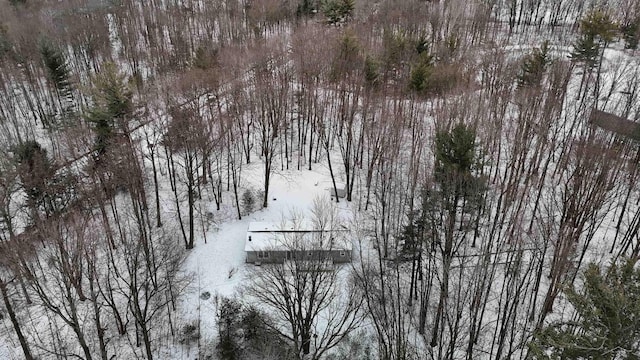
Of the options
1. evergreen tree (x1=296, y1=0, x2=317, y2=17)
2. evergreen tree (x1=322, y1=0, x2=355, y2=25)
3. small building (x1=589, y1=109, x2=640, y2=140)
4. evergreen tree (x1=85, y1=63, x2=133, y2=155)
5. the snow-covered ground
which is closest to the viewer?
the snow-covered ground

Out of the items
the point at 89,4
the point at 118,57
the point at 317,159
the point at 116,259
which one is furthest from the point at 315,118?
the point at 89,4

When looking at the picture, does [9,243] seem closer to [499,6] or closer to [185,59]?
[185,59]

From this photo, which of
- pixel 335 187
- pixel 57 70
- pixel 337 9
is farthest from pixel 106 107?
pixel 337 9

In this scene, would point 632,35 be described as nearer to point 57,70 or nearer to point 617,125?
point 617,125

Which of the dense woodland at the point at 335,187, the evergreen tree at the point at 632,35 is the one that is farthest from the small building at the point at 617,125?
the evergreen tree at the point at 632,35

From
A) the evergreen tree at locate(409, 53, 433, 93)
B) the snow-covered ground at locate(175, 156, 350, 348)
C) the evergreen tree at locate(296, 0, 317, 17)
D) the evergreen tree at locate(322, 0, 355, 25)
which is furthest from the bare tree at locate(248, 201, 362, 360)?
the evergreen tree at locate(296, 0, 317, 17)

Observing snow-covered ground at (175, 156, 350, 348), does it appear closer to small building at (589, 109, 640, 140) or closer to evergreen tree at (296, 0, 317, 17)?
small building at (589, 109, 640, 140)
